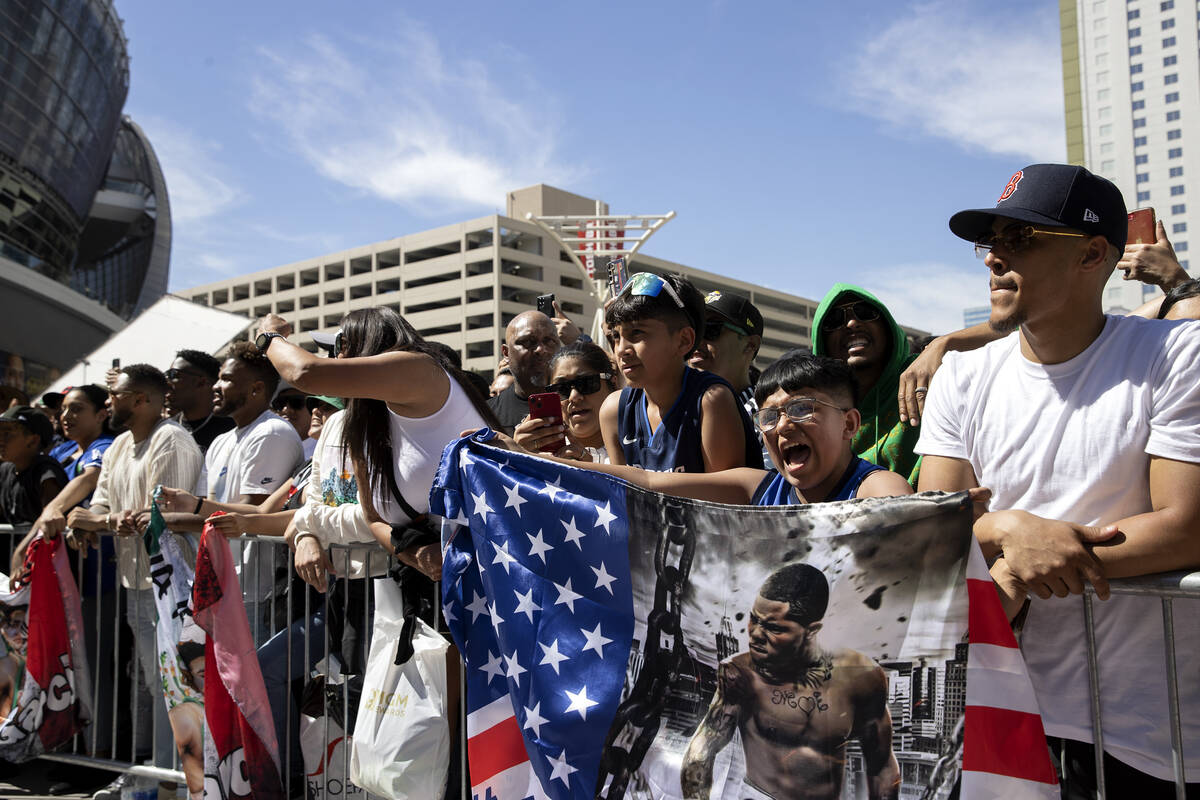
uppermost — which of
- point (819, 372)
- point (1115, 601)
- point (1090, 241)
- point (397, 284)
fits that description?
point (397, 284)

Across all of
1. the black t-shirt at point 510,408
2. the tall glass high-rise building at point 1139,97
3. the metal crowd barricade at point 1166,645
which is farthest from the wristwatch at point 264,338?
the tall glass high-rise building at point 1139,97

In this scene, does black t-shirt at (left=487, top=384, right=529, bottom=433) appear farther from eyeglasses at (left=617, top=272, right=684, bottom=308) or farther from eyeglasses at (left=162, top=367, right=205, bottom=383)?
eyeglasses at (left=162, top=367, right=205, bottom=383)

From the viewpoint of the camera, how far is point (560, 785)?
8.98ft

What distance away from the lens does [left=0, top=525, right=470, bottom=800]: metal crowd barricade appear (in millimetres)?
3951

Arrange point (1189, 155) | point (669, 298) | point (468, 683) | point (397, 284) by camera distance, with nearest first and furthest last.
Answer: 1. point (468, 683)
2. point (669, 298)
3. point (1189, 155)
4. point (397, 284)

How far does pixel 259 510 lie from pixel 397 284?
4339 inches

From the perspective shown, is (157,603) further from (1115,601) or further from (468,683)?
(1115,601)

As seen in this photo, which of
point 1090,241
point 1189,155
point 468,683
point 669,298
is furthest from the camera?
point 1189,155

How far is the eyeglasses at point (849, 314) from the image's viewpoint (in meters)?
4.02

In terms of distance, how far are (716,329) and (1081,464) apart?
2473 mm

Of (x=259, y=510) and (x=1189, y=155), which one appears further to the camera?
(x=1189, y=155)

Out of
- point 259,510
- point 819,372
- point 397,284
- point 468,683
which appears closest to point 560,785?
point 468,683

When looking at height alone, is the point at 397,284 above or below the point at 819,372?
above

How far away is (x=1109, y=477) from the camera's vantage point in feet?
7.38
